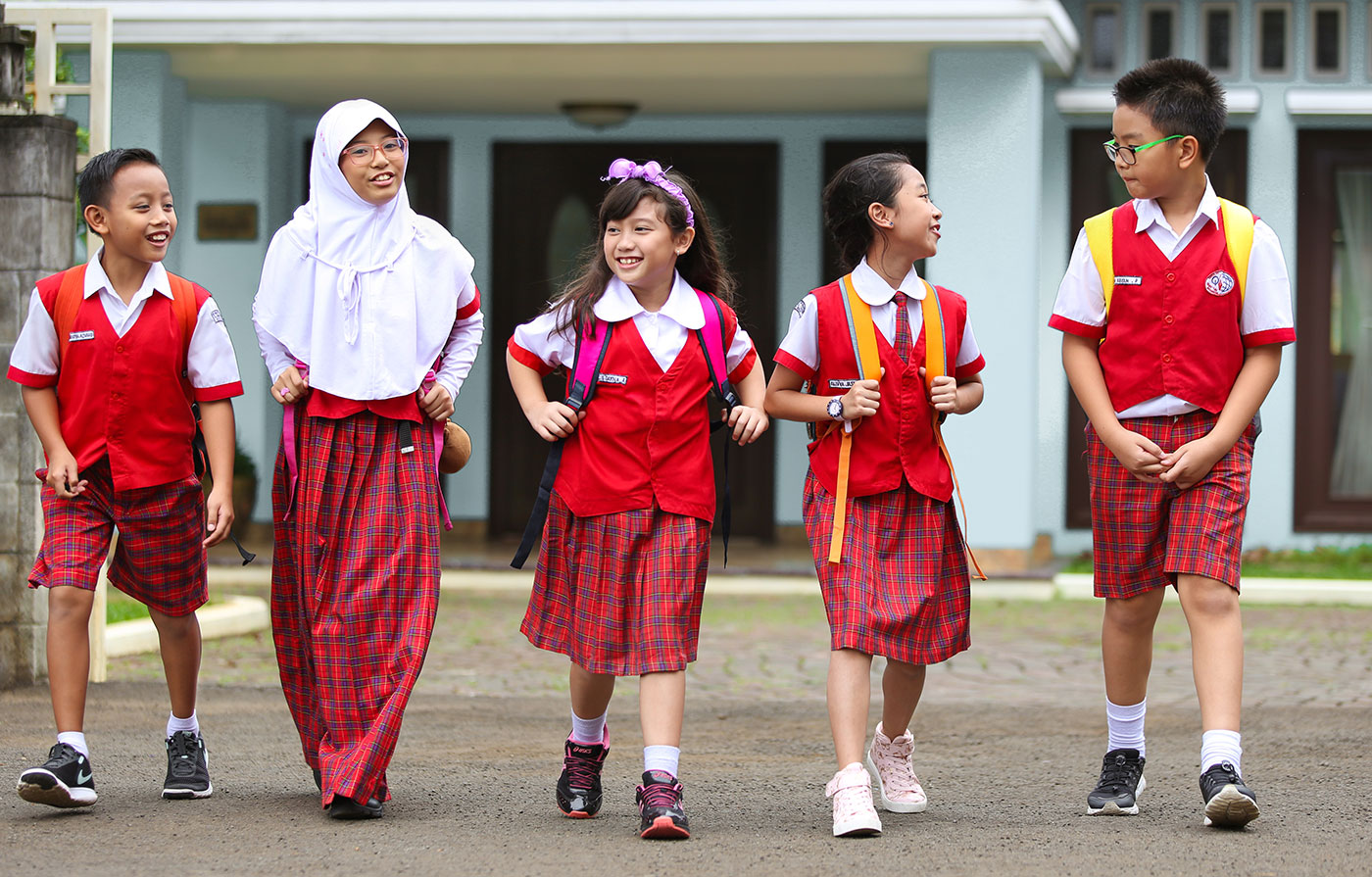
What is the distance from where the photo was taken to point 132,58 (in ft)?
35.2

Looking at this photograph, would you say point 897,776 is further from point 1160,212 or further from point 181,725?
point 181,725

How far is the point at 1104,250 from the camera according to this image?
14.6ft

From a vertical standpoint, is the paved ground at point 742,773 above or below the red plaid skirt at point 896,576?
below

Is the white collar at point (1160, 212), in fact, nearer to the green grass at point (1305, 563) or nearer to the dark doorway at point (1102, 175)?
the green grass at point (1305, 563)

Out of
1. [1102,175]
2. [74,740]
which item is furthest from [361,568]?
[1102,175]

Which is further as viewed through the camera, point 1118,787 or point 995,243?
point 995,243

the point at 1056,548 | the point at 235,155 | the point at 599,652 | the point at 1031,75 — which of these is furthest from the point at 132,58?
the point at 599,652

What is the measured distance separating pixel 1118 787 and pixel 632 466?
1.53 m

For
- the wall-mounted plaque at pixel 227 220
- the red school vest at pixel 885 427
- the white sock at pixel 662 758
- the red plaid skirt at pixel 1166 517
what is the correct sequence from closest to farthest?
1. the white sock at pixel 662 758
2. the red plaid skirt at pixel 1166 517
3. the red school vest at pixel 885 427
4. the wall-mounted plaque at pixel 227 220

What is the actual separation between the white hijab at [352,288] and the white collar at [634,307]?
432mm

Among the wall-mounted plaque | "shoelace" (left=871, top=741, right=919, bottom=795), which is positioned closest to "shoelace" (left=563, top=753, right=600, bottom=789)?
"shoelace" (left=871, top=741, right=919, bottom=795)

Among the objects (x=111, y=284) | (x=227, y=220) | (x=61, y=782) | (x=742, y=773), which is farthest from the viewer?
(x=227, y=220)

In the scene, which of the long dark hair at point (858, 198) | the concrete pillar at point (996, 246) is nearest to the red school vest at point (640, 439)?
the long dark hair at point (858, 198)

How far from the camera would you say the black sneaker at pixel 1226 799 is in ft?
13.3
